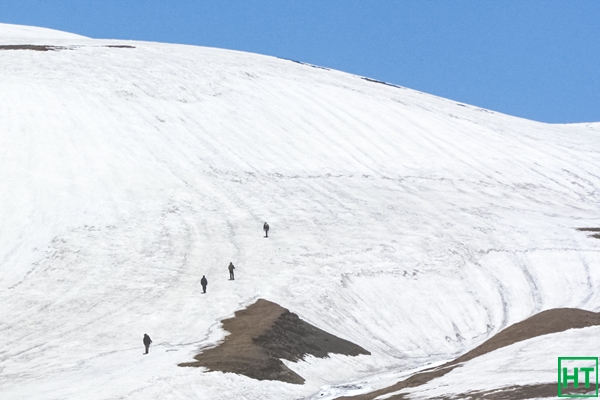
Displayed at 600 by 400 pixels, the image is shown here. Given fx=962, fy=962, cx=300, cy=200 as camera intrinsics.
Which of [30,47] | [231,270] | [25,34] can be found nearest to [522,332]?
[231,270]

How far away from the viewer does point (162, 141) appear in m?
90.8

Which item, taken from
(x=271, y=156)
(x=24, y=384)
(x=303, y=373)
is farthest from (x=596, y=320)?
(x=271, y=156)

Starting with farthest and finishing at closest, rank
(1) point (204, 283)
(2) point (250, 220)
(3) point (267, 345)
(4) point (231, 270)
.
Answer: (2) point (250, 220) → (4) point (231, 270) → (1) point (204, 283) → (3) point (267, 345)

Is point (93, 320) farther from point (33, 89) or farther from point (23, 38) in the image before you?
point (23, 38)

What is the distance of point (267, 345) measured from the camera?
5000 centimetres

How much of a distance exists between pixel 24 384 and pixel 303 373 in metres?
13.9

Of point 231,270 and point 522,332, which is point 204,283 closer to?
point 231,270

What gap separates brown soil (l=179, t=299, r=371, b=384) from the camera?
46375mm

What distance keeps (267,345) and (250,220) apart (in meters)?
27.4

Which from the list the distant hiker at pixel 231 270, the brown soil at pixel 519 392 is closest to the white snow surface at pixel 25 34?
the distant hiker at pixel 231 270

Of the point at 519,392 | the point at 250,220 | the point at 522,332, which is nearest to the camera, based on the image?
the point at 519,392

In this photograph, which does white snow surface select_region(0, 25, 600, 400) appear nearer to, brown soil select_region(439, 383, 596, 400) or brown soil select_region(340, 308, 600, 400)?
brown soil select_region(439, 383, 596, 400)

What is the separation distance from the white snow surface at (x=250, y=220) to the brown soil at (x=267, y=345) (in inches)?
35.5

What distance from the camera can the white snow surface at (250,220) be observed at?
178 feet
